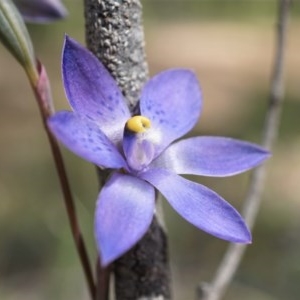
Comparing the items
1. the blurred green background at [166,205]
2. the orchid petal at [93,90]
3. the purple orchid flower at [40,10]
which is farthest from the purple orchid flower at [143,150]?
the blurred green background at [166,205]

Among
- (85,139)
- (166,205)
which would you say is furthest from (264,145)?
(166,205)

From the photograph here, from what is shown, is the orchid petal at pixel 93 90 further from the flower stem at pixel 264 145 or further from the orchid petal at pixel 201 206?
the flower stem at pixel 264 145

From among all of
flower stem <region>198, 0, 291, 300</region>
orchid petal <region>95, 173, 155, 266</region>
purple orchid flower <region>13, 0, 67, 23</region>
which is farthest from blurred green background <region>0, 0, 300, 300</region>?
orchid petal <region>95, 173, 155, 266</region>

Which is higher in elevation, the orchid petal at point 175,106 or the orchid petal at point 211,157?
the orchid petal at point 175,106

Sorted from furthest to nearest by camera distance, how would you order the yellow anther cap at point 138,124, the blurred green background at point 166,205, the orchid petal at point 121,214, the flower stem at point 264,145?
the blurred green background at point 166,205 → the flower stem at point 264,145 → the yellow anther cap at point 138,124 → the orchid petal at point 121,214

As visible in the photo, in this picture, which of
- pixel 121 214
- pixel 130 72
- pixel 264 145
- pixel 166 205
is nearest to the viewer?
pixel 121 214

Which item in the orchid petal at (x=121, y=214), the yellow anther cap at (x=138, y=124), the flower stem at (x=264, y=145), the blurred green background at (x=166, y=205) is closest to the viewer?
the orchid petal at (x=121, y=214)

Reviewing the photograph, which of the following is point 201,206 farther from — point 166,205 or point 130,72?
point 166,205
